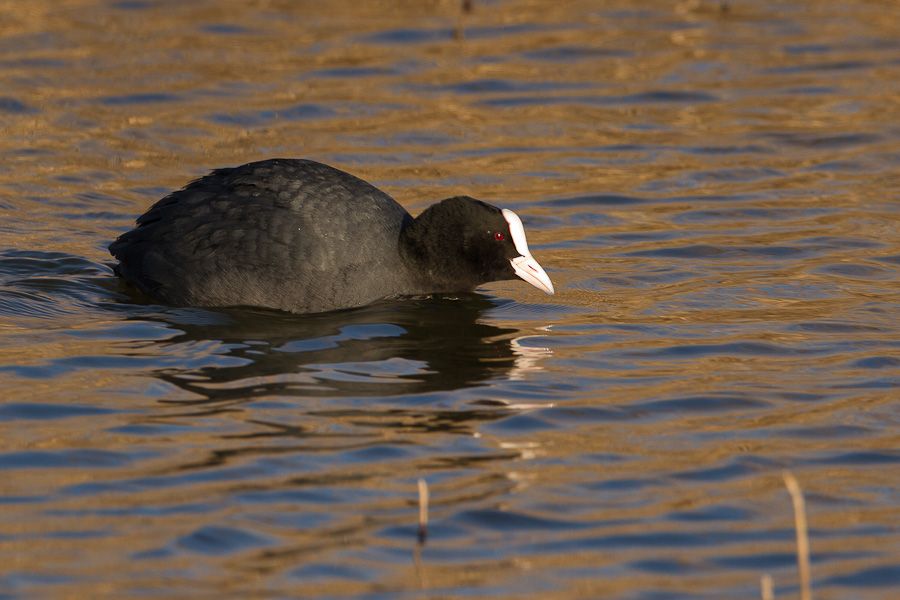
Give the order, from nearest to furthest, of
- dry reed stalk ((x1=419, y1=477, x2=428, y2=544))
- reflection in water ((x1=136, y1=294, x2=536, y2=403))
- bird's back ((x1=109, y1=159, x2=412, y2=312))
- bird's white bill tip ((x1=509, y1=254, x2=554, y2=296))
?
dry reed stalk ((x1=419, y1=477, x2=428, y2=544))
reflection in water ((x1=136, y1=294, x2=536, y2=403))
bird's back ((x1=109, y1=159, x2=412, y2=312))
bird's white bill tip ((x1=509, y1=254, x2=554, y2=296))

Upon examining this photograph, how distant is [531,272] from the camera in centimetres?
727

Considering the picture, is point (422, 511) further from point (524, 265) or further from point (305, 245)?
point (524, 265)

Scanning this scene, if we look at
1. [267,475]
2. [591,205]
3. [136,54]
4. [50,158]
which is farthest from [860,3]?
[267,475]

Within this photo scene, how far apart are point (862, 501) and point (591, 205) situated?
4.85 meters

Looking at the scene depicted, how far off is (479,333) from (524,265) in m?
0.50

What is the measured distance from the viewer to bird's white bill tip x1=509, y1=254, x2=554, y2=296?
725 centimetres

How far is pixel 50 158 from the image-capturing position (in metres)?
10.2

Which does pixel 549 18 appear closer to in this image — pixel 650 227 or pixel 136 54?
pixel 136 54

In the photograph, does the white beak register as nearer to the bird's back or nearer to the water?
the water

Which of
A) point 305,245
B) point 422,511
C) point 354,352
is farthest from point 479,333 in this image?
point 422,511

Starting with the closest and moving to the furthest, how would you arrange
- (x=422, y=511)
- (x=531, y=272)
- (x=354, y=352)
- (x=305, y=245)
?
(x=422, y=511) → (x=354, y=352) → (x=305, y=245) → (x=531, y=272)

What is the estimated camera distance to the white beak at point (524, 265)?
7.25m

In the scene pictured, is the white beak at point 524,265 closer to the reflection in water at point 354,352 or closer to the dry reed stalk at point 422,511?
the reflection in water at point 354,352

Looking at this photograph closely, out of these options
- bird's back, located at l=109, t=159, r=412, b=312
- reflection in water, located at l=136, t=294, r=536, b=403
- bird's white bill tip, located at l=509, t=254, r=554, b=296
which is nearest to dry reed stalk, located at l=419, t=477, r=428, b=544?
reflection in water, located at l=136, t=294, r=536, b=403
